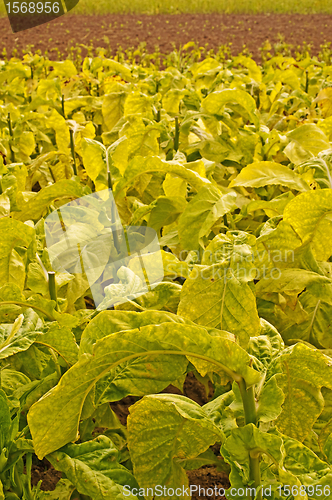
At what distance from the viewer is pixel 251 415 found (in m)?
0.76

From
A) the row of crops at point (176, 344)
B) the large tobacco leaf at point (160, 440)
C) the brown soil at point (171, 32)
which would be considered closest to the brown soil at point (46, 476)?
the row of crops at point (176, 344)

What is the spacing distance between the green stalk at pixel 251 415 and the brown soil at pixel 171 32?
Result: 12.4 metres

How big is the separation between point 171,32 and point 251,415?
17132mm

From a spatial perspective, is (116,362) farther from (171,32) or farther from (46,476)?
(171,32)

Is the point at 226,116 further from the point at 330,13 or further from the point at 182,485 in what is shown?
the point at 330,13

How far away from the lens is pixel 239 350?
0.71 m

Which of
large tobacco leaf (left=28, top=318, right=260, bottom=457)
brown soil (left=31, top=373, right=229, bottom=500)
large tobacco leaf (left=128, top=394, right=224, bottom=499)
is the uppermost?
large tobacco leaf (left=28, top=318, right=260, bottom=457)

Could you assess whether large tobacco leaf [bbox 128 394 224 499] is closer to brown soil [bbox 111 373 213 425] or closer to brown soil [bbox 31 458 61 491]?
brown soil [bbox 31 458 61 491]

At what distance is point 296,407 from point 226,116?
1334 millimetres

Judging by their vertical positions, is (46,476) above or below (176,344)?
below

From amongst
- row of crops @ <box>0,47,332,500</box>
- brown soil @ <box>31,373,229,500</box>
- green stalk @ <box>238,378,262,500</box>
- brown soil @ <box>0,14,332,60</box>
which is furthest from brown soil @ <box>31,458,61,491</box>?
brown soil @ <box>0,14,332,60</box>

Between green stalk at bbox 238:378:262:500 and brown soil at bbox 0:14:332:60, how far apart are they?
1239 centimetres

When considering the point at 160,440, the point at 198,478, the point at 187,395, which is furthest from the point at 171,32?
the point at 160,440

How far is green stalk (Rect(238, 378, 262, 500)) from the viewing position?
742 mm
